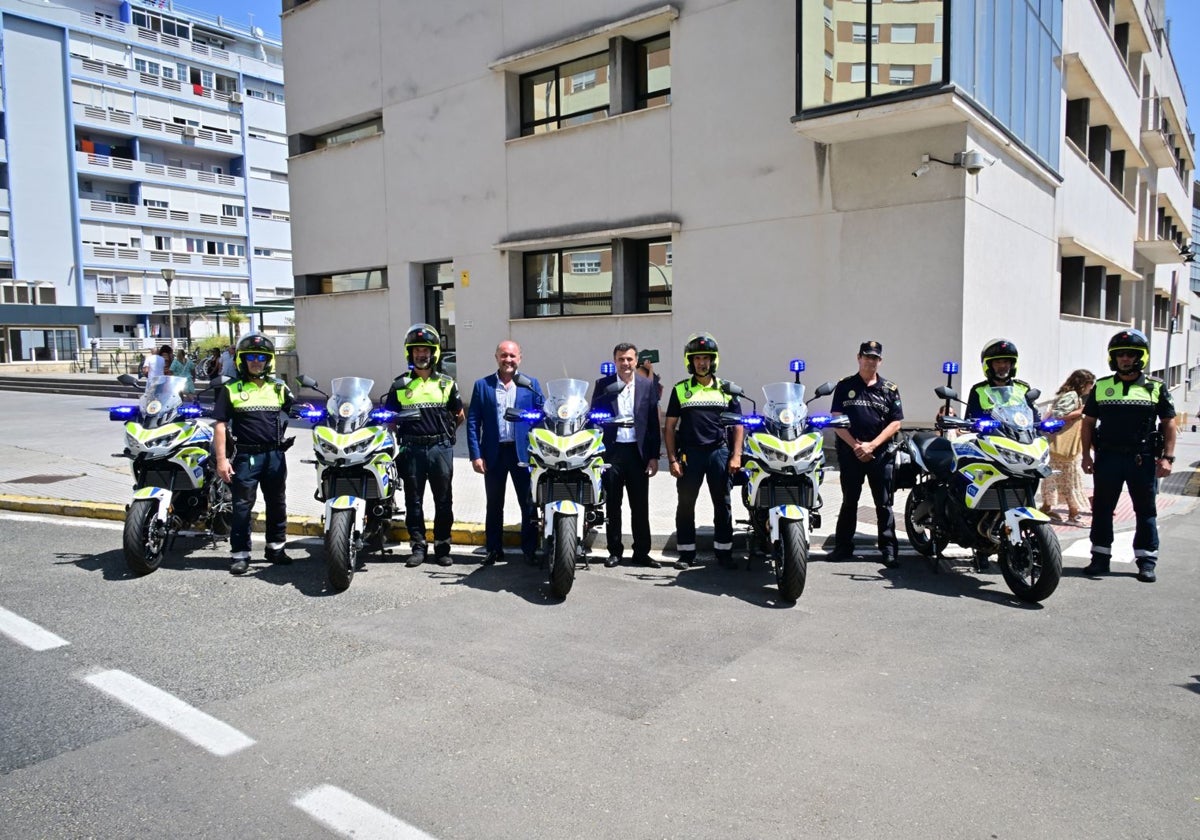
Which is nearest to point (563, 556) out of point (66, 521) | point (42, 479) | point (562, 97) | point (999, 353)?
point (999, 353)

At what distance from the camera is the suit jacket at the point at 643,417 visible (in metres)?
7.16

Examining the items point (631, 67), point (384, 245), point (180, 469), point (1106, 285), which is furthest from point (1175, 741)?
point (1106, 285)

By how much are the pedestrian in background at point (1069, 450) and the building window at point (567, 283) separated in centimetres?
738

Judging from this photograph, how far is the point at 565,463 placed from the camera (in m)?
6.37

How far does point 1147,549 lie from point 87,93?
63.7 m

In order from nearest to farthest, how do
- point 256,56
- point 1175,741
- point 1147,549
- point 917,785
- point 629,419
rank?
point 917,785 → point 1175,741 → point 1147,549 → point 629,419 → point 256,56

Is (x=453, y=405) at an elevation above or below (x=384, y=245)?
below

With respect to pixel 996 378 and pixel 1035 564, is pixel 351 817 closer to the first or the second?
pixel 1035 564

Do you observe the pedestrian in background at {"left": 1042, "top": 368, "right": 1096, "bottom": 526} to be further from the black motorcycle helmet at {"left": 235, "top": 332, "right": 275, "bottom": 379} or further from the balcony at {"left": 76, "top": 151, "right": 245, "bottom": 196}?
the balcony at {"left": 76, "top": 151, "right": 245, "bottom": 196}

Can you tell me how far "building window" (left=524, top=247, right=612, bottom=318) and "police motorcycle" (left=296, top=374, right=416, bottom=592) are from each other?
309 inches

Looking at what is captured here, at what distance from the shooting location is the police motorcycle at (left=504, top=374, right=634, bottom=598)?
631cm

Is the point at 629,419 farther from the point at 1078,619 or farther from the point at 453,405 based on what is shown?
the point at 1078,619

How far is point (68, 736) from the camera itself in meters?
3.93

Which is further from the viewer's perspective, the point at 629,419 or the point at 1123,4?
the point at 1123,4
